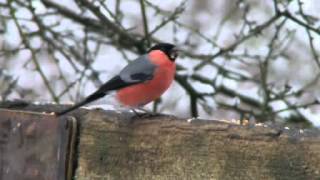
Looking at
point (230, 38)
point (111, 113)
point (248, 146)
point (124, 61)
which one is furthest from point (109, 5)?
point (248, 146)

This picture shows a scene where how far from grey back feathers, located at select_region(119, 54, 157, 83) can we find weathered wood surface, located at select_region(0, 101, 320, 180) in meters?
0.69

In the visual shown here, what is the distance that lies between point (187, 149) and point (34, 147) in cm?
40

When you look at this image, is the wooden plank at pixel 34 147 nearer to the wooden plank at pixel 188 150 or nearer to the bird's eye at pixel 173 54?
the wooden plank at pixel 188 150

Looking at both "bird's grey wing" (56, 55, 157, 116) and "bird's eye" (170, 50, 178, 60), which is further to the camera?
"bird's eye" (170, 50, 178, 60)

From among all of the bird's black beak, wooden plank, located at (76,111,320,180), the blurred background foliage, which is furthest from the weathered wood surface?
the blurred background foliage

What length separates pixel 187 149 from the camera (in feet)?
6.22

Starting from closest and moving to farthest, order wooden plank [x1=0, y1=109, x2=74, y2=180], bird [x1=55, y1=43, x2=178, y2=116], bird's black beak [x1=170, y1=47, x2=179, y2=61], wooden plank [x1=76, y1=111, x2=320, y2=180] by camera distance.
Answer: wooden plank [x1=76, y1=111, x2=320, y2=180] < wooden plank [x1=0, y1=109, x2=74, y2=180] < bird [x1=55, y1=43, x2=178, y2=116] < bird's black beak [x1=170, y1=47, x2=179, y2=61]

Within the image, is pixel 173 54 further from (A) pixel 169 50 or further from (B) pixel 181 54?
(B) pixel 181 54

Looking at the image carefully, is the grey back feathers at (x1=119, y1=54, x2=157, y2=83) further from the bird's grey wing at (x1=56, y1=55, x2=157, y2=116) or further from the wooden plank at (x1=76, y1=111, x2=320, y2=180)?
the wooden plank at (x1=76, y1=111, x2=320, y2=180)

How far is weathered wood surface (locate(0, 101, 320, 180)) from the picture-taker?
1.77 m

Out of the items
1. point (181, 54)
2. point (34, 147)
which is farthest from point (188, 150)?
point (181, 54)

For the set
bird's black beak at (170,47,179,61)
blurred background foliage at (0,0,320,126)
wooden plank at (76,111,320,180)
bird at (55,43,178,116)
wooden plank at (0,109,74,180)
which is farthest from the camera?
blurred background foliage at (0,0,320,126)

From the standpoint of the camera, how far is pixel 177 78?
468 cm

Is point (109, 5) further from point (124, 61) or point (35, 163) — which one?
point (35, 163)
